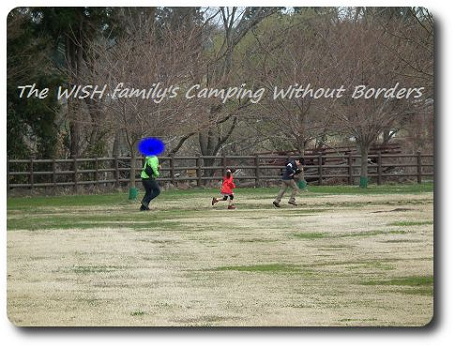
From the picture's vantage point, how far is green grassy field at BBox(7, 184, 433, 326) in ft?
29.4

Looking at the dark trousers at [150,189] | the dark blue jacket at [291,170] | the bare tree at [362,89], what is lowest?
the dark trousers at [150,189]

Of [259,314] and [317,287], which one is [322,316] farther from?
[317,287]

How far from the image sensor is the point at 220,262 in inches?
556

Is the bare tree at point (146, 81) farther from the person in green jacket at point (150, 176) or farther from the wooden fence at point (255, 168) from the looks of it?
the person in green jacket at point (150, 176)

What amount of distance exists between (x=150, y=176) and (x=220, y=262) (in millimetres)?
8381

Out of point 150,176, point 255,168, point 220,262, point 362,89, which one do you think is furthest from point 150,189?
point 255,168

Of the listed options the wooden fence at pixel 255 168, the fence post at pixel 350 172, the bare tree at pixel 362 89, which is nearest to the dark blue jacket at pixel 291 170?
the wooden fence at pixel 255 168

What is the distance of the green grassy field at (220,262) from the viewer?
8.97 meters

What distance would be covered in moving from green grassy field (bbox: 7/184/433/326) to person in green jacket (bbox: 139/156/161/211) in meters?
0.48

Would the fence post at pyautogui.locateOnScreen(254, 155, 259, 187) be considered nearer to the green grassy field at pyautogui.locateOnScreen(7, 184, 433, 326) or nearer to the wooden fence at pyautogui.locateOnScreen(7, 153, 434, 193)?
the wooden fence at pyautogui.locateOnScreen(7, 153, 434, 193)

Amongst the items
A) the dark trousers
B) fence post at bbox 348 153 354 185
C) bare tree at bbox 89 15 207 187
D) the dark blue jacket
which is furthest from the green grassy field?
fence post at bbox 348 153 354 185

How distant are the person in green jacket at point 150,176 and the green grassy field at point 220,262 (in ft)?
1.58

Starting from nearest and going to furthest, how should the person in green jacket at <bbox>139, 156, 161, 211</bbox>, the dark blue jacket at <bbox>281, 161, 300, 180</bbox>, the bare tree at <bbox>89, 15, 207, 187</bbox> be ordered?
the person in green jacket at <bbox>139, 156, 161, 211</bbox> → the dark blue jacket at <bbox>281, 161, 300, 180</bbox> → the bare tree at <bbox>89, 15, 207, 187</bbox>

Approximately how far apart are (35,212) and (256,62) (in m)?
16.6
